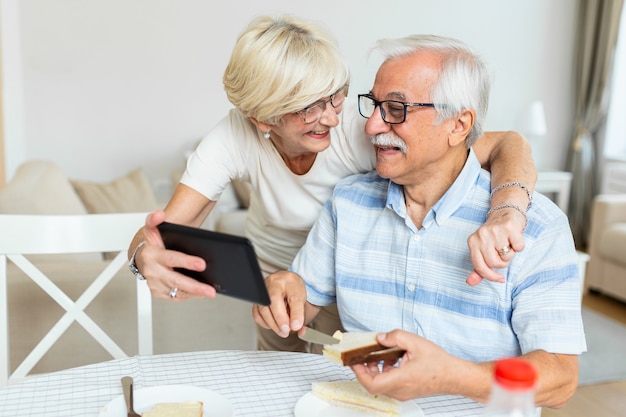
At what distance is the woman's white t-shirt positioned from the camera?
1.62m

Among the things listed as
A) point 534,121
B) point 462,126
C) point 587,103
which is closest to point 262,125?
point 462,126

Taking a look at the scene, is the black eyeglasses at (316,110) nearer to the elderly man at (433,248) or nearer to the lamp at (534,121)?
the elderly man at (433,248)

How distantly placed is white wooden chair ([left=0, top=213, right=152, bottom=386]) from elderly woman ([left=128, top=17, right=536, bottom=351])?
181mm

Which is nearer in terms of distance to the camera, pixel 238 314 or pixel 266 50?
pixel 266 50

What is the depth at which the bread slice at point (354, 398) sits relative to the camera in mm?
1086

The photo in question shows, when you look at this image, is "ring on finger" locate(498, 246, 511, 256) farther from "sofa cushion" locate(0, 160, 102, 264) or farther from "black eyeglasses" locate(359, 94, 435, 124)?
"sofa cushion" locate(0, 160, 102, 264)

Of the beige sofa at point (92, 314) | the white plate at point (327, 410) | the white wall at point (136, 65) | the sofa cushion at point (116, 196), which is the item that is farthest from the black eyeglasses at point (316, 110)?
the white wall at point (136, 65)

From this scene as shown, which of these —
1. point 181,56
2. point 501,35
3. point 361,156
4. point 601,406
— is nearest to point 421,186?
point 361,156

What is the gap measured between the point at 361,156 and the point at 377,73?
259 millimetres

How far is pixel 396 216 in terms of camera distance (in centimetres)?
147

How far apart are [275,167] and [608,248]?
9.00 feet

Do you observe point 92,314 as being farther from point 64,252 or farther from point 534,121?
point 534,121

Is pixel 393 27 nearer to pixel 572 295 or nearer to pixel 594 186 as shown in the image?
pixel 594 186

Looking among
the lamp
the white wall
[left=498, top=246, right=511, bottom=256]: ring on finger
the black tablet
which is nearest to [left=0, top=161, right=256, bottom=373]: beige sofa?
the black tablet
